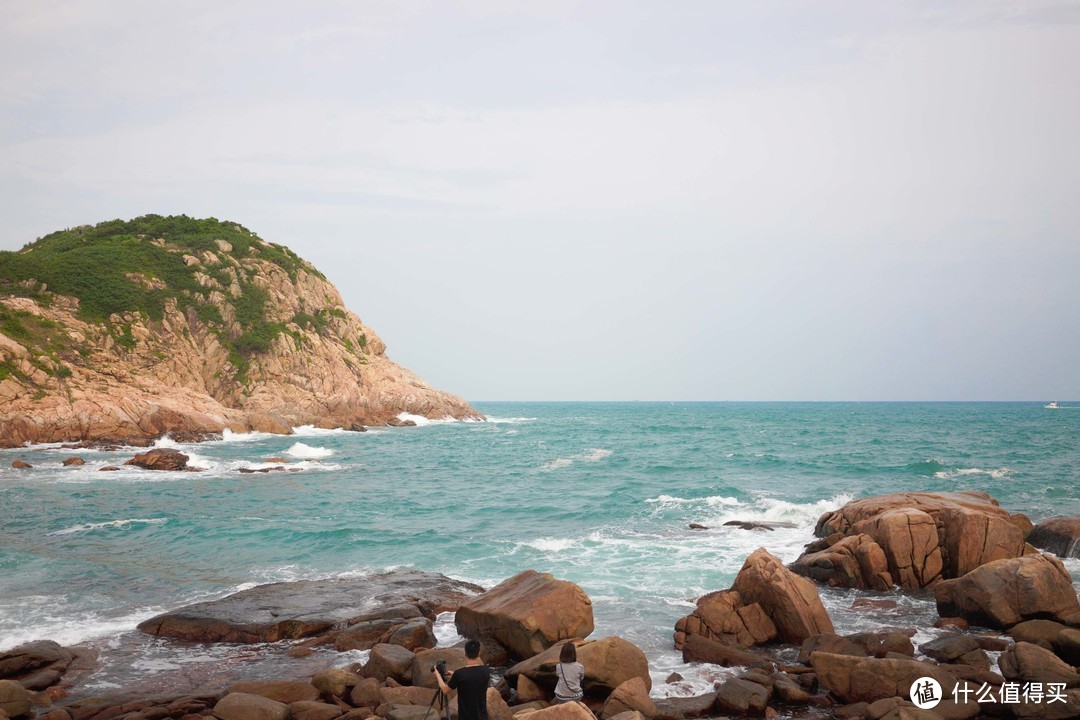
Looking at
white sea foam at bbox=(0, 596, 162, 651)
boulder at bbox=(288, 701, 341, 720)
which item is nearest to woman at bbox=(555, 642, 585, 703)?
boulder at bbox=(288, 701, 341, 720)

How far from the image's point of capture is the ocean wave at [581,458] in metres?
50.2

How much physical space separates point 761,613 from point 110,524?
956 inches

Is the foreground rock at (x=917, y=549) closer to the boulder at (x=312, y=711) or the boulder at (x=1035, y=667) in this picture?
the boulder at (x=1035, y=667)

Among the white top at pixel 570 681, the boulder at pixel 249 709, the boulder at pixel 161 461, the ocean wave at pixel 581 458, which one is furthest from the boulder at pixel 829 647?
the boulder at pixel 161 461

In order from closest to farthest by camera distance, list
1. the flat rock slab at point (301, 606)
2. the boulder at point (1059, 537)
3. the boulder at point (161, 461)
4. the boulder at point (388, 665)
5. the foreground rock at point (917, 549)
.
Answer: the boulder at point (388, 665) < the flat rock slab at point (301, 606) < the foreground rock at point (917, 549) < the boulder at point (1059, 537) < the boulder at point (161, 461)

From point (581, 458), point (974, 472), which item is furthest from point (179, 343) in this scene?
point (974, 472)

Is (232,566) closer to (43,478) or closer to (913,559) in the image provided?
(913,559)

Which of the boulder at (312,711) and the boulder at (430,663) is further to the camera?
the boulder at (430,663)

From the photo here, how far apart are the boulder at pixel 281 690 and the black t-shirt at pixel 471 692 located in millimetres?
3567

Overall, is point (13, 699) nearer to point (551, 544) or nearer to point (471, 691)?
point (471, 691)

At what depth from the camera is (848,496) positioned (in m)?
33.1

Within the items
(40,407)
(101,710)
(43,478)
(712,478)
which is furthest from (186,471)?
(101,710)

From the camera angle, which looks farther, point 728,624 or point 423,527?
point 423,527

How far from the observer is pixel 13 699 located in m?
11.5
